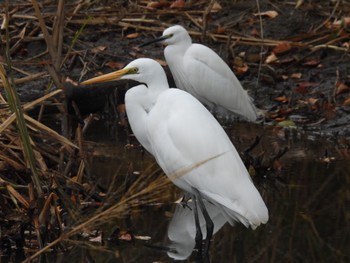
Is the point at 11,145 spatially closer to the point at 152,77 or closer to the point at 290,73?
the point at 152,77

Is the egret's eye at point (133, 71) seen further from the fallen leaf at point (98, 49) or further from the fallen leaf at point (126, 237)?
the fallen leaf at point (98, 49)

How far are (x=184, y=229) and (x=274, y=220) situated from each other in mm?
503

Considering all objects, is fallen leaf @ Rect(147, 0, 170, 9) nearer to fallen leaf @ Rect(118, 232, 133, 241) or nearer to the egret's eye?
the egret's eye

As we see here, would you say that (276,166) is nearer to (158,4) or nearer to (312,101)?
(312,101)

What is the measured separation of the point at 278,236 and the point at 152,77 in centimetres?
115

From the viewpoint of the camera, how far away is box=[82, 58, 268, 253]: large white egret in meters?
4.68

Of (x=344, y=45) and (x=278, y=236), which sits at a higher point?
(x=278, y=236)

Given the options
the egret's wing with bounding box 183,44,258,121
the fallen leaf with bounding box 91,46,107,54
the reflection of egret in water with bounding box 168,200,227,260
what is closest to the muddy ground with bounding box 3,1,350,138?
the fallen leaf with bounding box 91,46,107,54

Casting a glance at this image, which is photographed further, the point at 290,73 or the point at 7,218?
the point at 290,73

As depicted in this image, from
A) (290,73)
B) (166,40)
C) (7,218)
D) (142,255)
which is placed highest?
(7,218)

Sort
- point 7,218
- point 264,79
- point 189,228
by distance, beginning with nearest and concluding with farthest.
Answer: point 7,218, point 189,228, point 264,79

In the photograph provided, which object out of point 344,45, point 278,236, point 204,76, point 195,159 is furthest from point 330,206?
point 344,45

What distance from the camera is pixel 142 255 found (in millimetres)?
4711

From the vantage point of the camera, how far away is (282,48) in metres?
8.47
